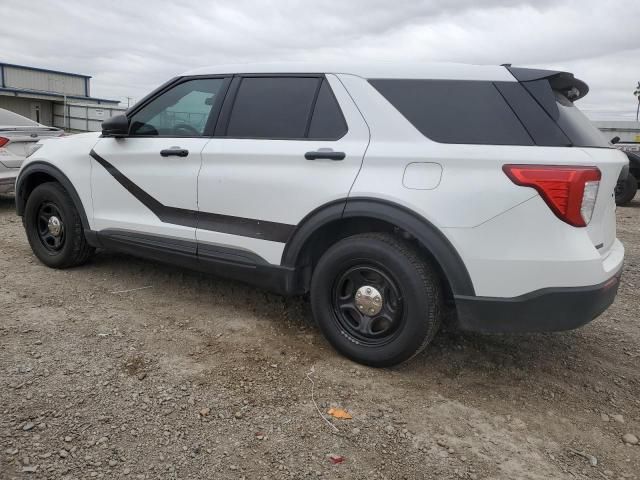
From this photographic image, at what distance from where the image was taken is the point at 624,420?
2.66 m

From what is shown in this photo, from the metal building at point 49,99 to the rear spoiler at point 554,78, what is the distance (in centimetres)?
2888

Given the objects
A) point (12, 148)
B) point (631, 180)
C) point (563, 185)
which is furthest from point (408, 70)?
point (631, 180)

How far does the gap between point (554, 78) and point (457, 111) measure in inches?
21.9

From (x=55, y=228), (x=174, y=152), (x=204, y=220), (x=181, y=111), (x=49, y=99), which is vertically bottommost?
(x=55, y=228)

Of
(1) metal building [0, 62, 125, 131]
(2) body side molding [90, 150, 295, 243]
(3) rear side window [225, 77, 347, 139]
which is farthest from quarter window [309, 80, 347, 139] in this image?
(1) metal building [0, 62, 125, 131]

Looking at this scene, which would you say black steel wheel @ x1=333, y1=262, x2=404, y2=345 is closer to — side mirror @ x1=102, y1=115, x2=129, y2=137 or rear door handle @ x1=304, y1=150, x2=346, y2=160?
rear door handle @ x1=304, y1=150, x2=346, y2=160

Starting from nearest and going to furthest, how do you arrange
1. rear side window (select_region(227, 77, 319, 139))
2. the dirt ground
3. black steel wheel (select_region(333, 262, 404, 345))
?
1. the dirt ground
2. black steel wheel (select_region(333, 262, 404, 345))
3. rear side window (select_region(227, 77, 319, 139))

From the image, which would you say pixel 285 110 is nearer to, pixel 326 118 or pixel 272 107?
pixel 272 107

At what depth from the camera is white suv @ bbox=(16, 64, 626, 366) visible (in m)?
2.54

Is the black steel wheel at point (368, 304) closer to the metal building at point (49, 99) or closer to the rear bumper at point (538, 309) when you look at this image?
the rear bumper at point (538, 309)

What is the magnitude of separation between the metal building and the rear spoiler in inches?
1137

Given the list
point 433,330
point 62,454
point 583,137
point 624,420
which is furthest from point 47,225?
point 624,420

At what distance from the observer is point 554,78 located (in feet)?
9.10

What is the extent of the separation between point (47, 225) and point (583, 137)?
434cm
